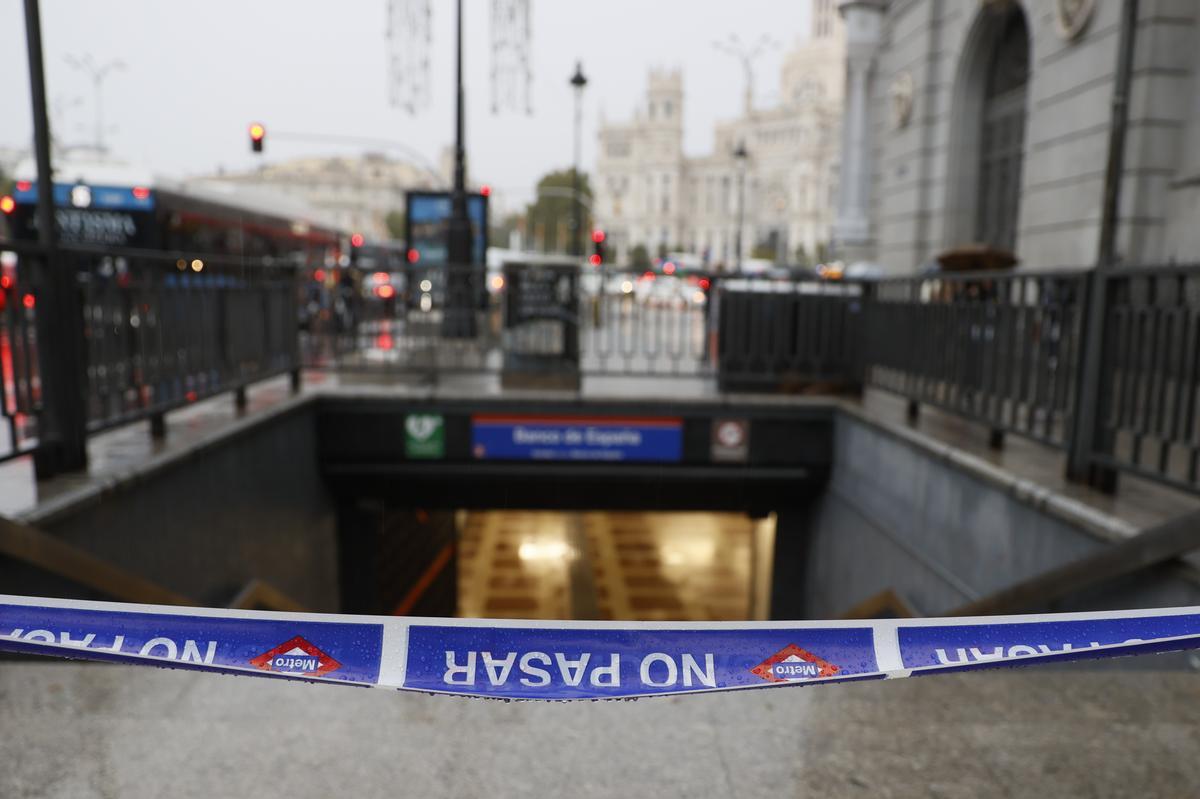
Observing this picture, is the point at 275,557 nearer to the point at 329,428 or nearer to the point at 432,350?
the point at 329,428

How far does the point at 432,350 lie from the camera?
966cm

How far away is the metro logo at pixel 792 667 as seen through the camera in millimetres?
1547

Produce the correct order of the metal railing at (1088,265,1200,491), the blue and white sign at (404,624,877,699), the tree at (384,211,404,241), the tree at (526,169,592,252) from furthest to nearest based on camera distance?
the tree at (384,211,404,241), the tree at (526,169,592,252), the metal railing at (1088,265,1200,491), the blue and white sign at (404,624,877,699)

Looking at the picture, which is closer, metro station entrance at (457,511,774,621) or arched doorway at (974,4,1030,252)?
metro station entrance at (457,511,774,621)

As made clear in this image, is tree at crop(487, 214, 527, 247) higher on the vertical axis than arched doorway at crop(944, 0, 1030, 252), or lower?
higher

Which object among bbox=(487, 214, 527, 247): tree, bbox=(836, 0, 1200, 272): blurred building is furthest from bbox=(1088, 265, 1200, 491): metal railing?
bbox=(487, 214, 527, 247): tree

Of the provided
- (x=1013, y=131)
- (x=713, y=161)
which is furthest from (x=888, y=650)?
(x=713, y=161)

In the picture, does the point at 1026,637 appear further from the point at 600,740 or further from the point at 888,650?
the point at 600,740

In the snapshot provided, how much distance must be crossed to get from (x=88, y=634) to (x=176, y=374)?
4843 mm

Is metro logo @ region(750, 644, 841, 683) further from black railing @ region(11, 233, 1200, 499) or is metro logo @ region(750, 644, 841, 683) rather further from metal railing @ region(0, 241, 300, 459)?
metal railing @ region(0, 241, 300, 459)

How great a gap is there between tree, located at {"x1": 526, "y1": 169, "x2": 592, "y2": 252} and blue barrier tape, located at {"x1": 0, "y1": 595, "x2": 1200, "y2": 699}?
92.8 m

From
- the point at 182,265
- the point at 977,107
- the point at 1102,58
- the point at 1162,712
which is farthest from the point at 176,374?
the point at 977,107

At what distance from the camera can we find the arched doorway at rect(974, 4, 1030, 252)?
15719mm

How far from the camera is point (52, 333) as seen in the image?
4637mm
